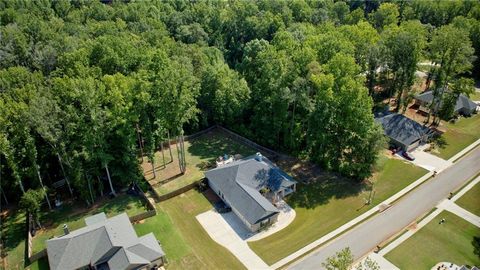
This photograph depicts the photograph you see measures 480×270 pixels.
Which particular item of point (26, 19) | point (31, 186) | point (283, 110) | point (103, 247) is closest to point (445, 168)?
point (283, 110)

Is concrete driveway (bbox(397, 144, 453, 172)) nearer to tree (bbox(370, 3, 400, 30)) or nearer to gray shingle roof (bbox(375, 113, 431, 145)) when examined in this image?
gray shingle roof (bbox(375, 113, 431, 145))

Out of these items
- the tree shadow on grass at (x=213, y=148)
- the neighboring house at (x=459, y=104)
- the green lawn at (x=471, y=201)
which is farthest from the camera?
the neighboring house at (x=459, y=104)

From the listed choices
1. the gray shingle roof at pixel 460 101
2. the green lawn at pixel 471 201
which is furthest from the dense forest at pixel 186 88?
the green lawn at pixel 471 201

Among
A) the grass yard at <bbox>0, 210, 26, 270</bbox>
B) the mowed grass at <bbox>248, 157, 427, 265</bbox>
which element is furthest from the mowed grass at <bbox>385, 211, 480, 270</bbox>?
the grass yard at <bbox>0, 210, 26, 270</bbox>

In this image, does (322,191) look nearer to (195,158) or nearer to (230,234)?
(230,234)

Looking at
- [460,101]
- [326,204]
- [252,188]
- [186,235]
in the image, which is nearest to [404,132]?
[460,101]

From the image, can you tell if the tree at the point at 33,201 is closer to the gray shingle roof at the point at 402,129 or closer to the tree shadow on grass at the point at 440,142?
the gray shingle roof at the point at 402,129
